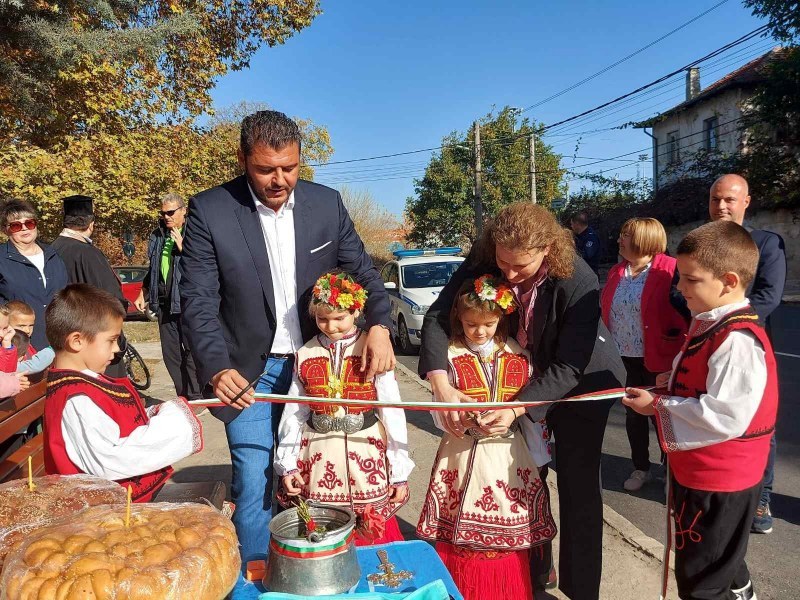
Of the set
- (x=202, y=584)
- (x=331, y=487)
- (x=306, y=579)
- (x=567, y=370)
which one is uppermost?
(x=567, y=370)

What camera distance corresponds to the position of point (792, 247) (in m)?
20.3

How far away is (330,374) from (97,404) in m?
1.06

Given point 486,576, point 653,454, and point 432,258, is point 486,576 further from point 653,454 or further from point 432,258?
point 432,258

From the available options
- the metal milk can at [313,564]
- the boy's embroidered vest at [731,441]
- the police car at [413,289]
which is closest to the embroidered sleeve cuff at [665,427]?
the boy's embroidered vest at [731,441]

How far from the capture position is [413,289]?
12398 millimetres

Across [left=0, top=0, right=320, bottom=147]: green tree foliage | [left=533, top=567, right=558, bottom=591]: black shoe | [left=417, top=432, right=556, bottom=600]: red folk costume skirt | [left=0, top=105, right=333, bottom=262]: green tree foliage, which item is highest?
[left=0, top=0, right=320, bottom=147]: green tree foliage

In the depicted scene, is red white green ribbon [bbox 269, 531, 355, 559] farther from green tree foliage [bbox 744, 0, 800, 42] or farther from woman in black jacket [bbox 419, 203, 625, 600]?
green tree foliage [bbox 744, 0, 800, 42]

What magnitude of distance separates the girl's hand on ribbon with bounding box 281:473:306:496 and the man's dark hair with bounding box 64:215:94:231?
4.20 metres

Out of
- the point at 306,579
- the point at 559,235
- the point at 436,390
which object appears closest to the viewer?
the point at 306,579

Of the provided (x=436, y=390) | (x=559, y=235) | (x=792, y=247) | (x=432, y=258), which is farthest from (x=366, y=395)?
(x=792, y=247)

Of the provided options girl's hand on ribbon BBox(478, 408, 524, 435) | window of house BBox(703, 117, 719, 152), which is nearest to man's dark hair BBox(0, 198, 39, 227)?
girl's hand on ribbon BBox(478, 408, 524, 435)

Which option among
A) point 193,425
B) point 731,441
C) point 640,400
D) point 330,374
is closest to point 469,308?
point 330,374

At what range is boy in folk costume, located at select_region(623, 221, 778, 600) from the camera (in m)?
2.36

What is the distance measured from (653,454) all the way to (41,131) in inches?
458
